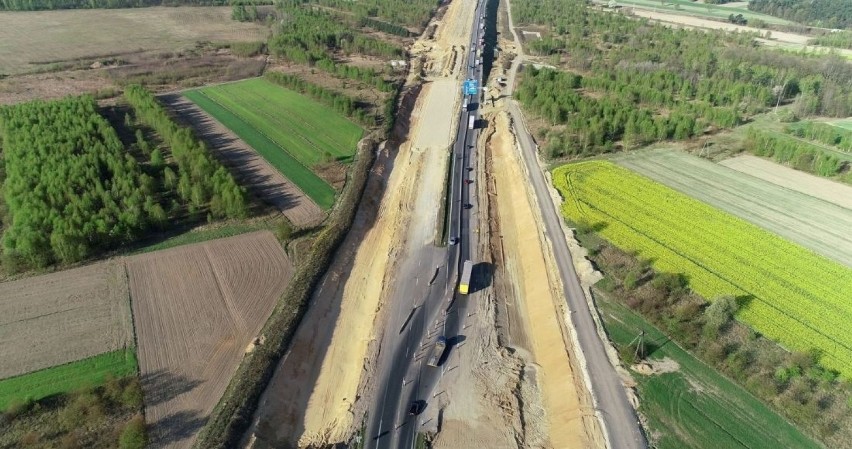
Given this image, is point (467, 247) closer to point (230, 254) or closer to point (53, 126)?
point (230, 254)

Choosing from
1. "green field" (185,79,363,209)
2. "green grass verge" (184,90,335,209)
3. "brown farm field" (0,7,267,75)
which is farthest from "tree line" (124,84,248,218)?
"brown farm field" (0,7,267,75)

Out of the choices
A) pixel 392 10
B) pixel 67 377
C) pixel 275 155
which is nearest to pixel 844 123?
pixel 275 155

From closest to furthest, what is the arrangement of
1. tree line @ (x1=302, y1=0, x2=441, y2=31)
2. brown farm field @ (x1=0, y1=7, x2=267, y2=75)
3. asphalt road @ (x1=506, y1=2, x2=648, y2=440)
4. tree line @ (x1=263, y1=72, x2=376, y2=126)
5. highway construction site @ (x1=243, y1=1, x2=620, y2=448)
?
1. asphalt road @ (x1=506, y1=2, x2=648, y2=440)
2. highway construction site @ (x1=243, y1=1, x2=620, y2=448)
3. tree line @ (x1=263, y1=72, x2=376, y2=126)
4. brown farm field @ (x1=0, y1=7, x2=267, y2=75)
5. tree line @ (x1=302, y1=0, x2=441, y2=31)

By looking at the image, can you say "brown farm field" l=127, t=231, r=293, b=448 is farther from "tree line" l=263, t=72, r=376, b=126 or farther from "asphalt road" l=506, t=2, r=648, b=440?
"tree line" l=263, t=72, r=376, b=126

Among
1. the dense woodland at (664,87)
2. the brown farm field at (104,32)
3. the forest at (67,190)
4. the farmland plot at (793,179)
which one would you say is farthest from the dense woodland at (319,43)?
the farmland plot at (793,179)

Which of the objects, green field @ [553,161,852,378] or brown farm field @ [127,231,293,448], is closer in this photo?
brown farm field @ [127,231,293,448]

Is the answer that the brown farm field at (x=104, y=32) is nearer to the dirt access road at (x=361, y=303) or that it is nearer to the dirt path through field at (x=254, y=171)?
the dirt path through field at (x=254, y=171)

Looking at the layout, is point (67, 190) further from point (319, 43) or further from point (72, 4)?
point (72, 4)
